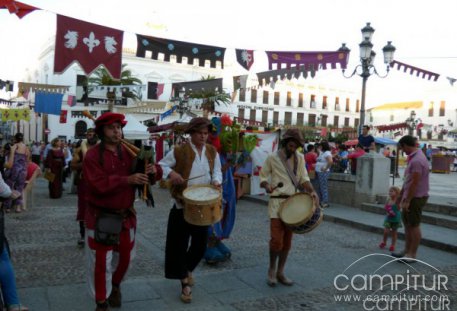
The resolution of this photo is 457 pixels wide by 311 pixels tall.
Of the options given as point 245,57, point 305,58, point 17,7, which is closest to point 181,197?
point 17,7

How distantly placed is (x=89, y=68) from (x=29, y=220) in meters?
3.58

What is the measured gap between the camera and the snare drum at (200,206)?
4004 millimetres

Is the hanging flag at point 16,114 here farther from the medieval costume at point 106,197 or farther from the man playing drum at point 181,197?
the medieval costume at point 106,197

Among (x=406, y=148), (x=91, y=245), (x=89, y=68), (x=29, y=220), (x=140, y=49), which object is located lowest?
(x=29, y=220)

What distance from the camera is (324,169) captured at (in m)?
10.2

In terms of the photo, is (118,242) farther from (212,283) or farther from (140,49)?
(140,49)

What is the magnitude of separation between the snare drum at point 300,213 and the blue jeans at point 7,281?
262 cm

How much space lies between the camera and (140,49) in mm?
10383

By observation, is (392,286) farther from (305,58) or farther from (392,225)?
(305,58)

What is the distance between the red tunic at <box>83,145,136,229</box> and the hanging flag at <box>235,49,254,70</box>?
8.48 meters

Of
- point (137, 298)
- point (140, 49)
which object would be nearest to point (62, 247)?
point (137, 298)

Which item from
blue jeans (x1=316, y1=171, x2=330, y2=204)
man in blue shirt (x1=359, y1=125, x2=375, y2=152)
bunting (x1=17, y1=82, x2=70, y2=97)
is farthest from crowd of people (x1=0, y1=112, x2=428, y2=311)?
bunting (x1=17, y1=82, x2=70, y2=97)

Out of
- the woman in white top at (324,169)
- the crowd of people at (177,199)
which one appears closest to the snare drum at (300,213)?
the crowd of people at (177,199)

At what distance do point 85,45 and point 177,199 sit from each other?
6.36 m
